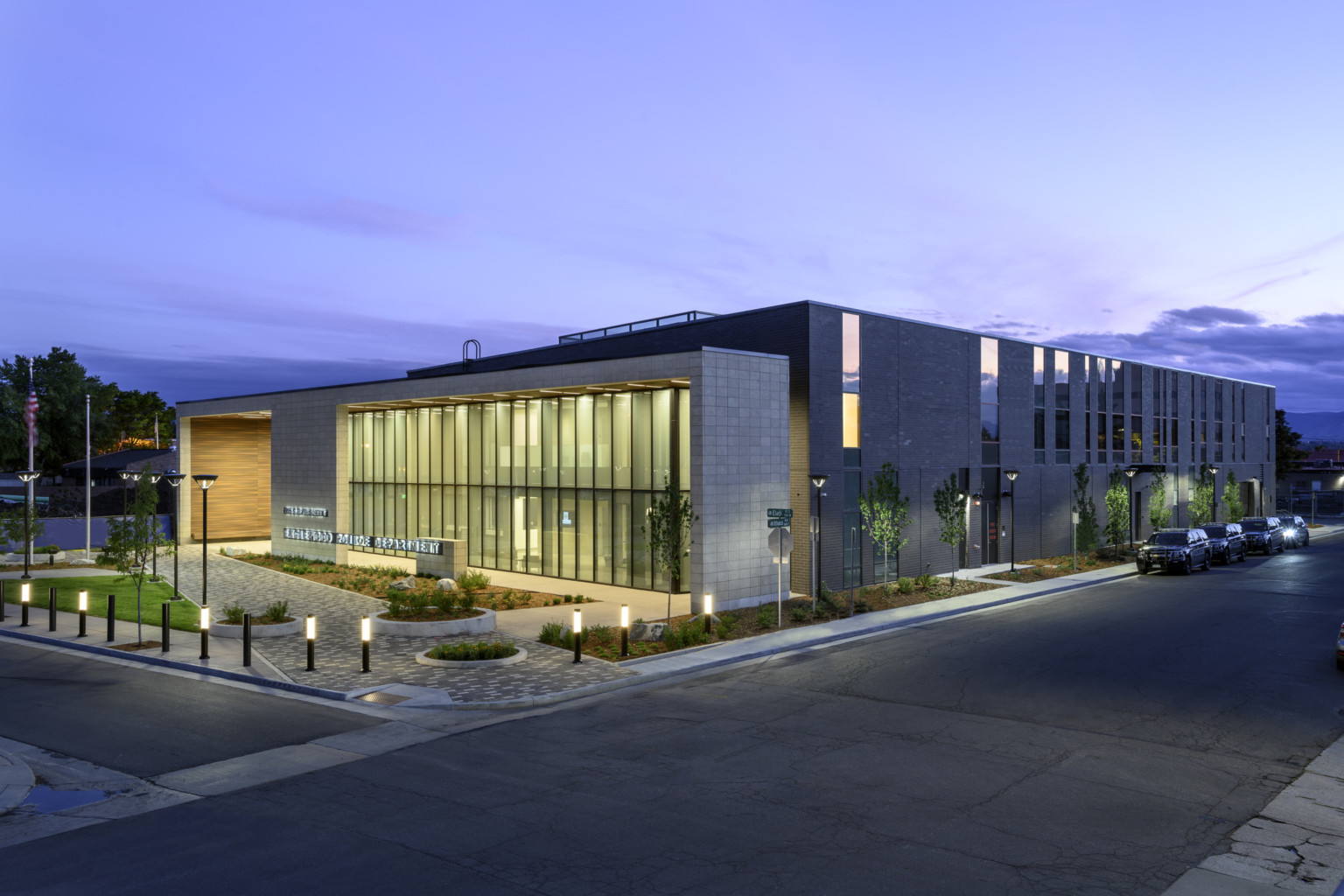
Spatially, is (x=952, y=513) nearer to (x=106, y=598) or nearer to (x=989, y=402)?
(x=989, y=402)

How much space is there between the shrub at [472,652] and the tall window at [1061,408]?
32.3 m

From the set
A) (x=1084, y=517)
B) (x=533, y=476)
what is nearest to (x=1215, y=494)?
(x=1084, y=517)

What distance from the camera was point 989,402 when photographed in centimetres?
3775

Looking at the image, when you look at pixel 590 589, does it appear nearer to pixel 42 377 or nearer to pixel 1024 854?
pixel 1024 854

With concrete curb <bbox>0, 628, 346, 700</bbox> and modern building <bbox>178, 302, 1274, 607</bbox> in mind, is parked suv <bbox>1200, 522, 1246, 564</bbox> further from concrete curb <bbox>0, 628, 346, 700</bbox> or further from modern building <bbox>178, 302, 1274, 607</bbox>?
concrete curb <bbox>0, 628, 346, 700</bbox>

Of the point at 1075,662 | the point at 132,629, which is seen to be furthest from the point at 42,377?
the point at 1075,662

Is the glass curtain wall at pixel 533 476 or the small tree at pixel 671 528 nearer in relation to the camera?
the small tree at pixel 671 528

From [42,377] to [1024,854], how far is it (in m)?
95.6

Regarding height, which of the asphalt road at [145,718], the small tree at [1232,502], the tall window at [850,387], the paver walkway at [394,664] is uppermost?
the tall window at [850,387]

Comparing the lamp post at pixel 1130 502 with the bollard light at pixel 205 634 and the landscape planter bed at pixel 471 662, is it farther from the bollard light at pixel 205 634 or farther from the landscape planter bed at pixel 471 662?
the bollard light at pixel 205 634

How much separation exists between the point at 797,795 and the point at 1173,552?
→ 3204 centimetres

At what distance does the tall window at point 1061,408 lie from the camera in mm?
42812

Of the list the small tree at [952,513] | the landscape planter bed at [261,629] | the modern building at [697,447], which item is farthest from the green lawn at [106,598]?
the small tree at [952,513]

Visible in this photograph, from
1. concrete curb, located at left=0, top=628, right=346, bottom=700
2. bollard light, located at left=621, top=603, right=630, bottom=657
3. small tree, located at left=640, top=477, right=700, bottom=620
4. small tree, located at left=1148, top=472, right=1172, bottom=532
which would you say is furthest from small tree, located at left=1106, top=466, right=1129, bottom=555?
concrete curb, located at left=0, top=628, right=346, bottom=700
